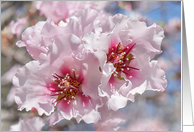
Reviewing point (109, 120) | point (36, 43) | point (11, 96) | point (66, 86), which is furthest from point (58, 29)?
point (11, 96)

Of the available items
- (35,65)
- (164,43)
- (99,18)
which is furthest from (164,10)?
(35,65)

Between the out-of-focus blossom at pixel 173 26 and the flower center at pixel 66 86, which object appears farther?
the out-of-focus blossom at pixel 173 26

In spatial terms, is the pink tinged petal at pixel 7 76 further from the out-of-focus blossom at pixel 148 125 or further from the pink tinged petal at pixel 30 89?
the out-of-focus blossom at pixel 148 125

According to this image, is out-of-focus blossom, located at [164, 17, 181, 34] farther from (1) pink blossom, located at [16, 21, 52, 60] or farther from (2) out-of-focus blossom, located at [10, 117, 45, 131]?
(2) out-of-focus blossom, located at [10, 117, 45, 131]

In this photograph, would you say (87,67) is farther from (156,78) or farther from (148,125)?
(148,125)

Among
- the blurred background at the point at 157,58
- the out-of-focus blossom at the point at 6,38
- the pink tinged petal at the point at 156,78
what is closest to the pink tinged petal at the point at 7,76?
the blurred background at the point at 157,58

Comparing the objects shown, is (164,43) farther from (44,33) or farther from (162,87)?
(44,33)

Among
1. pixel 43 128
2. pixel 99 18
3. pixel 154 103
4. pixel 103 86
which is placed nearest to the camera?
pixel 103 86
